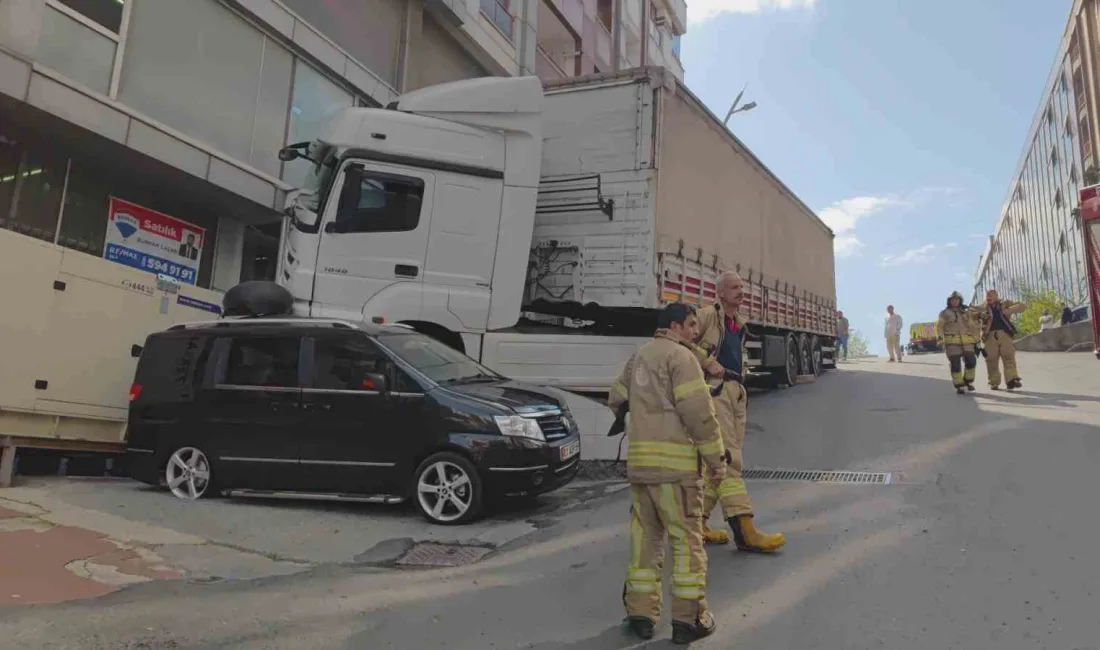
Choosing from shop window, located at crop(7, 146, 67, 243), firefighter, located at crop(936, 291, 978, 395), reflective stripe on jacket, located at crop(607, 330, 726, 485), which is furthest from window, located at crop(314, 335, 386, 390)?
firefighter, located at crop(936, 291, 978, 395)

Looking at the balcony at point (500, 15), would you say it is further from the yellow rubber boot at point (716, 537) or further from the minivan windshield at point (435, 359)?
the yellow rubber boot at point (716, 537)

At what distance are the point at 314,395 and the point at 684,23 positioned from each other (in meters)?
37.8

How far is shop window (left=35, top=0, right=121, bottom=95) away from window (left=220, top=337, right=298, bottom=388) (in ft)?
16.1

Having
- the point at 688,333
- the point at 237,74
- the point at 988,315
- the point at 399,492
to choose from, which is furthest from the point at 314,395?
the point at 988,315

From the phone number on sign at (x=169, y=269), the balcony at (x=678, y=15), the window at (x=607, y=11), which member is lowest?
the phone number on sign at (x=169, y=269)

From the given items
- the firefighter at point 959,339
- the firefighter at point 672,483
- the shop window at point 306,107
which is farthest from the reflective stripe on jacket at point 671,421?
the shop window at point 306,107

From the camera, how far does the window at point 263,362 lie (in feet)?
Answer: 20.4

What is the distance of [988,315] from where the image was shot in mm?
10914

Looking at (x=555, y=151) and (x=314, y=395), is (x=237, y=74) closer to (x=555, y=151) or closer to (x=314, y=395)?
(x=555, y=151)

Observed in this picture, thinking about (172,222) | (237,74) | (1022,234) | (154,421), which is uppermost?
(1022,234)

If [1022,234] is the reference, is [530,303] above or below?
below

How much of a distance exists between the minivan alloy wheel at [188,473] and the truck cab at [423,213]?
167 centimetres

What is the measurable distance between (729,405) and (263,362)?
4267 mm

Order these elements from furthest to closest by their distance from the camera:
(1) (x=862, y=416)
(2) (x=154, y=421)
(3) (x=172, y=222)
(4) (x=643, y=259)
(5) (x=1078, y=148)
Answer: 1. (5) (x=1078, y=148)
2. (3) (x=172, y=222)
3. (1) (x=862, y=416)
4. (4) (x=643, y=259)
5. (2) (x=154, y=421)
